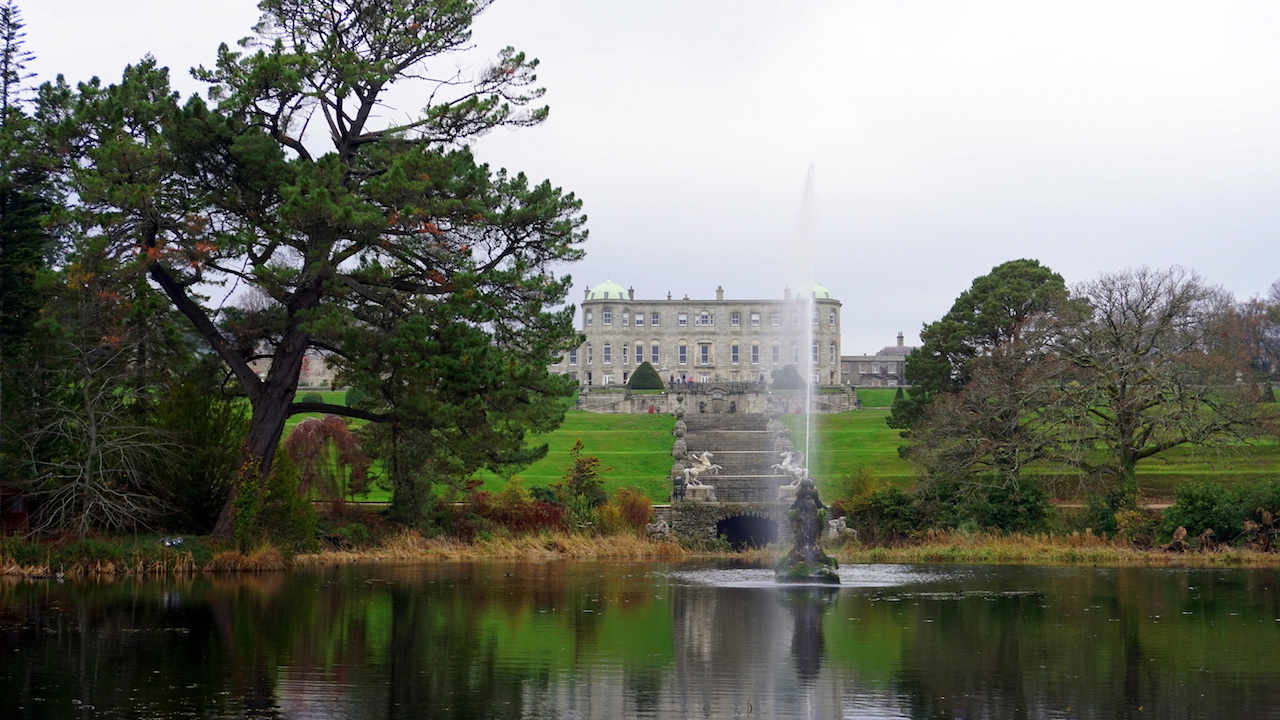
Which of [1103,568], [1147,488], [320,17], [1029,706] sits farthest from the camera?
[1147,488]

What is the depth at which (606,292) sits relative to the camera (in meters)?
115

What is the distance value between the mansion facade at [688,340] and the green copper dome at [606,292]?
1457mm

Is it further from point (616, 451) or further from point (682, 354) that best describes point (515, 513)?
point (682, 354)

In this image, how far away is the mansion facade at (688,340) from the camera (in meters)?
112

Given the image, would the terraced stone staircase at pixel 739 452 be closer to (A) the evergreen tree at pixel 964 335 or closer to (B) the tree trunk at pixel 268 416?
(A) the evergreen tree at pixel 964 335

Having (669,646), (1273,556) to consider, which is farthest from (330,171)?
(1273,556)

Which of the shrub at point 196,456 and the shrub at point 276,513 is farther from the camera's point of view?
the shrub at point 196,456

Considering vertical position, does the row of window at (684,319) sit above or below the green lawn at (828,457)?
above

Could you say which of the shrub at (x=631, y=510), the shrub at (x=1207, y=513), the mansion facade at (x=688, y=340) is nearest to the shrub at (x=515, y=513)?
the shrub at (x=631, y=510)

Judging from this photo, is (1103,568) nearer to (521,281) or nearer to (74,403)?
(521,281)

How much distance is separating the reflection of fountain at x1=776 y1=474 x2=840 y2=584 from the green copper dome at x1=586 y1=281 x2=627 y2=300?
90.4m

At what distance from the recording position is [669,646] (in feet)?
48.5

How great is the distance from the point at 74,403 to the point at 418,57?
33.5ft

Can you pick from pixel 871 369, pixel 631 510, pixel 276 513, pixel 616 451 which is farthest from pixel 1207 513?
pixel 871 369
